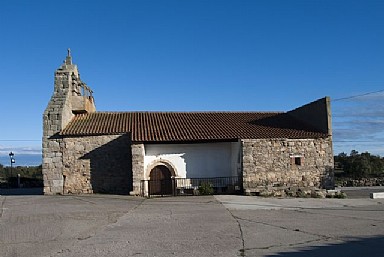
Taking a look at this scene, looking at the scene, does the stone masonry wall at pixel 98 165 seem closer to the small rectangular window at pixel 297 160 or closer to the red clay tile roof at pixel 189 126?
the red clay tile roof at pixel 189 126

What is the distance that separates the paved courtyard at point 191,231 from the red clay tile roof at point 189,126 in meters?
8.36

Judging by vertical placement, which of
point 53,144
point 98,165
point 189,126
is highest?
point 189,126

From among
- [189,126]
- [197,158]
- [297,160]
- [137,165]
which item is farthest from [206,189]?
[297,160]

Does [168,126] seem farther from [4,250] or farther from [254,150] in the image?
[4,250]

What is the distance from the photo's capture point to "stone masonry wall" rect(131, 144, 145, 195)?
24984mm

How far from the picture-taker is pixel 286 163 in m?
25.6

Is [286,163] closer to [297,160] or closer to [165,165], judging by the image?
[297,160]

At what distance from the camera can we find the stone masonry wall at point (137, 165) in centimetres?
2498

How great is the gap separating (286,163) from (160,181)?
7484mm

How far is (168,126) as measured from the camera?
28.6 metres

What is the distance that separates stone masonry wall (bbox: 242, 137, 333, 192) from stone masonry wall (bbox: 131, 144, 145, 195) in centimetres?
585

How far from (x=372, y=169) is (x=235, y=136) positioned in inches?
1287

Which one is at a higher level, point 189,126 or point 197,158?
point 189,126

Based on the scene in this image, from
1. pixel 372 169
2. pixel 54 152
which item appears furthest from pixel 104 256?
pixel 372 169
